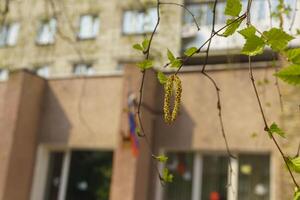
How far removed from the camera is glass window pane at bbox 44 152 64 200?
11.7 m

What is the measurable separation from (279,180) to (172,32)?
13.4m

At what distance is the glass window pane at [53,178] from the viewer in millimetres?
11727

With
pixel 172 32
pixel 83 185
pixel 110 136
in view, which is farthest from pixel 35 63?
pixel 110 136

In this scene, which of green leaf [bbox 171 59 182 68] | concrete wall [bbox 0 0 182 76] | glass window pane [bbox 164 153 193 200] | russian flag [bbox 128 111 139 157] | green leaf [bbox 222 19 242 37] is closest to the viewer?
green leaf [bbox 222 19 242 37]

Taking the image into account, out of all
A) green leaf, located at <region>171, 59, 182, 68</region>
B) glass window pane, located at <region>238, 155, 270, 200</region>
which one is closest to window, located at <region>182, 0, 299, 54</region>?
glass window pane, located at <region>238, 155, 270, 200</region>

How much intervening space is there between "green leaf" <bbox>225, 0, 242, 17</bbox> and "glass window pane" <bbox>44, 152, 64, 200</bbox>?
10.4 m

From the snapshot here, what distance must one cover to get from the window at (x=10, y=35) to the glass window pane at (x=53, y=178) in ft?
51.8

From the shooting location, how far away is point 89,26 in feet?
81.7

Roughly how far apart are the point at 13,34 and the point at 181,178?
18468 mm

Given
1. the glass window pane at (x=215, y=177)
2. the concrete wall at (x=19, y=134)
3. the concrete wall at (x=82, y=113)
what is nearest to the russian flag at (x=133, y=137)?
the concrete wall at (x=82, y=113)

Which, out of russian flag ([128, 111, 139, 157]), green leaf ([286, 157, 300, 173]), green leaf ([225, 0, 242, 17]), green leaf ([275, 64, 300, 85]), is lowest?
green leaf ([286, 157, 300, 173])

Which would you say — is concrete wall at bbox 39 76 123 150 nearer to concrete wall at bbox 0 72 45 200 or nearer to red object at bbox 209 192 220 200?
concrete wall at bbox 0 72 45 200

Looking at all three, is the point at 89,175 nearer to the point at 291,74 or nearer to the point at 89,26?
the point at 291,74

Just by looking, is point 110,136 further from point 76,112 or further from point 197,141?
point 197,141
